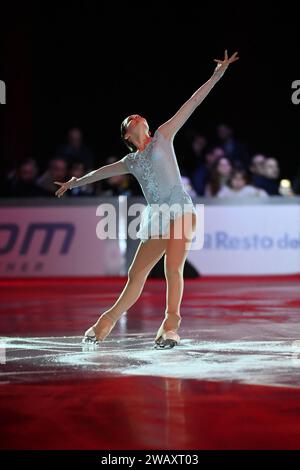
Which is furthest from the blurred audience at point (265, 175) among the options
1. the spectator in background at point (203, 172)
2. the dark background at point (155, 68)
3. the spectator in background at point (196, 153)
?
the dark background at point (155, 68)

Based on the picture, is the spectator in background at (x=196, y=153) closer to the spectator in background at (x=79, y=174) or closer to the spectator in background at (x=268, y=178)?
the spectator in background at (x=268, y=178)

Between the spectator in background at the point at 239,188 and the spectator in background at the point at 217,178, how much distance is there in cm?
7

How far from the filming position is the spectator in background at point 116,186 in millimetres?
15469

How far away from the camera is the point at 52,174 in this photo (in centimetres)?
1530

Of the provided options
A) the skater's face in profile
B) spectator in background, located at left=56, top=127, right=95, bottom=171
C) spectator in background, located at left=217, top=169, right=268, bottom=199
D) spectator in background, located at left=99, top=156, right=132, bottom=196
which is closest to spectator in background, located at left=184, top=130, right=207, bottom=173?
spectator in background, located at left=217, top=169, right=268, bottom=199

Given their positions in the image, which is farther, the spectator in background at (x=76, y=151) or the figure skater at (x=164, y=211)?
the spectator in background at (x=76, y=151)

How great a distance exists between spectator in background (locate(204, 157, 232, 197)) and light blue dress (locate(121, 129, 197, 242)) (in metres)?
7.89

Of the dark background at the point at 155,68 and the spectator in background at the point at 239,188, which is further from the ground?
the dark background at the point at 155,68

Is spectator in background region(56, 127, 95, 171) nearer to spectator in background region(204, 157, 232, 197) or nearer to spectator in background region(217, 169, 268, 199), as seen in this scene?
spectator in background region(204, 157, 232, 197)

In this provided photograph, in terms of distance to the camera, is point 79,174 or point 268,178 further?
point 268,178

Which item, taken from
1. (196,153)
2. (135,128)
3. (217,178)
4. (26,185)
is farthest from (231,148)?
(135,128)

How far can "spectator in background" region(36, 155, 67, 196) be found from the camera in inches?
593

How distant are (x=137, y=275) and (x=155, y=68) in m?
12.9

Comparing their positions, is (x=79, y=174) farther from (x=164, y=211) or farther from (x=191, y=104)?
(x=191, y=104)
